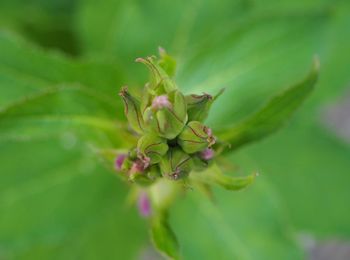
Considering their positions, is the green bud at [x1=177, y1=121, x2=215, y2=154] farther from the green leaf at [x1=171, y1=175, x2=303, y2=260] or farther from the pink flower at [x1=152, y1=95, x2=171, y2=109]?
the green leaf at [x1=171, y1=175, x2=303, y2=260]

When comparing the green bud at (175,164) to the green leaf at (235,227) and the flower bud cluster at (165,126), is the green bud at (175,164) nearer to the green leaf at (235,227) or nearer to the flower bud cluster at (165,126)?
the flower bud cluster at (165,126)

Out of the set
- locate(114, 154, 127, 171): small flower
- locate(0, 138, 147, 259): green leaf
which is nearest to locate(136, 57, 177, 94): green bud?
locate(114, 154, 127, 171): small flower

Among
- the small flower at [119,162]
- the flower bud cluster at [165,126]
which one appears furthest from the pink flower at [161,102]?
the small flower at [119,162]

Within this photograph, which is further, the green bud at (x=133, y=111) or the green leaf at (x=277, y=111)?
the green leaf at (x=277, y=111)

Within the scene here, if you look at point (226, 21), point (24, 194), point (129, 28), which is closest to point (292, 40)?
point (226, 21)

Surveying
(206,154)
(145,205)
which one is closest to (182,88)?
(145,205)

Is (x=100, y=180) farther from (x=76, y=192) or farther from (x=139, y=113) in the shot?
(x=139, y=113)

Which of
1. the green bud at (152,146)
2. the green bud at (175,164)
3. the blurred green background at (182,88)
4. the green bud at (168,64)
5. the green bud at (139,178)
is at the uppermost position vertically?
the blurred green background at (182,88)
